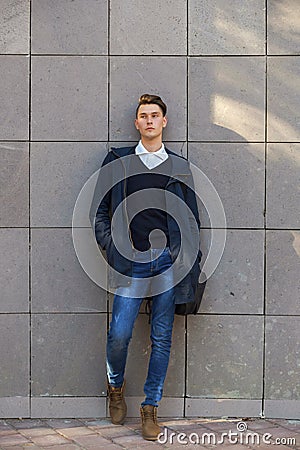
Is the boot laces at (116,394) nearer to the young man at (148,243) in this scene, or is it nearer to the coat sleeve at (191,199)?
the young man at (148,243)

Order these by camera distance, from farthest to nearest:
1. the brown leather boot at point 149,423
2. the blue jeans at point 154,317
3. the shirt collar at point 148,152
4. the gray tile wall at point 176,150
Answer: the gray tile wall at point 176,150 < the shirt collar at point 148,152 < the blue jeans at point 154,317 < the brown leather boot at point 149,423

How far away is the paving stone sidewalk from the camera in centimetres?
505

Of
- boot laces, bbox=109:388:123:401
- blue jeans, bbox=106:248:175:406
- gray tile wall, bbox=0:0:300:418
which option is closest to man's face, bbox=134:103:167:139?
gray tile wall, bbox=0:0:300:418

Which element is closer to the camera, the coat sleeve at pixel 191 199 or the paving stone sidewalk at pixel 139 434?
the paving stone sidewalk at pixel 139 434

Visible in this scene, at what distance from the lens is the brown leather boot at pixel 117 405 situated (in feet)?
17.9

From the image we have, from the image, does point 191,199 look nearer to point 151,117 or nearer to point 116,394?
point 151,117

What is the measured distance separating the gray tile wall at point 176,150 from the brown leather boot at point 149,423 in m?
0.39

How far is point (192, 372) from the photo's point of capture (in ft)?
18.6

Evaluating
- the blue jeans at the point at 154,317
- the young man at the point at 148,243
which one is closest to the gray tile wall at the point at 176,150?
the young man at the point at 148,243

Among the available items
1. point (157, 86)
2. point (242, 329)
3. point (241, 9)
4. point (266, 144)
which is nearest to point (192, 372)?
point (242, 329)

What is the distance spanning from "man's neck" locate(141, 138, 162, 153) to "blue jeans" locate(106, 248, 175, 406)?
0.70 metres

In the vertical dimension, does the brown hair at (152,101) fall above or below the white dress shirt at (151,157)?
above

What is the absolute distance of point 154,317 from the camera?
5.36 metres

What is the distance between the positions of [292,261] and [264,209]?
42cm
